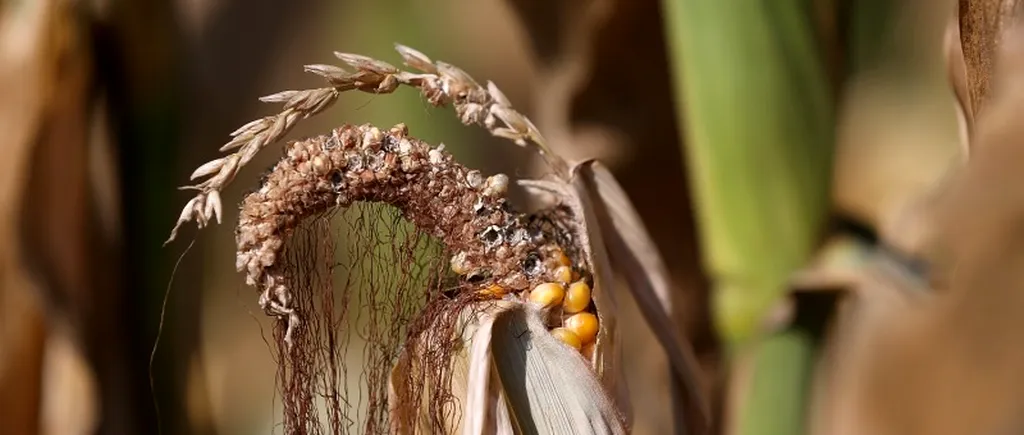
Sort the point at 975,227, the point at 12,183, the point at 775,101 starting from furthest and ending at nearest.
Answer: the point at 12,183
the point at 775,101
the point at 975,227

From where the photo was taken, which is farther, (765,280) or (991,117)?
(765,280)

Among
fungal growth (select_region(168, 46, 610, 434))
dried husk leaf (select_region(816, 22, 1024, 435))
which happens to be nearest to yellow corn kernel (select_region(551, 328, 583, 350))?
fungal growth (select_region(168, 46, 610, 434))

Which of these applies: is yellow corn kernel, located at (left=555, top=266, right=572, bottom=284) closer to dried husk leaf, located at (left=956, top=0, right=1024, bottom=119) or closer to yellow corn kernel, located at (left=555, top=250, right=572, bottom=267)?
yellow corn kernel, located at (left=555, top=250, right=572, bottom=267)

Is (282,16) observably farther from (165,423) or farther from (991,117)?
(991,117)

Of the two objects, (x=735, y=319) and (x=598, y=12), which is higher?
(x=598, y=12)

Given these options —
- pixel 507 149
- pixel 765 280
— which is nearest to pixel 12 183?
pixel 507 149

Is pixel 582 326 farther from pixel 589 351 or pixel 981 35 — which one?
pixel 981 35

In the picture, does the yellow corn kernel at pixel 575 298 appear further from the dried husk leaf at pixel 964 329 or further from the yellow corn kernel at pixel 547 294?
the dried husk leaf at pixel 964 329

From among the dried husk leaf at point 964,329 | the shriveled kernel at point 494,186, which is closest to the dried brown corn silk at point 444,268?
the shriveled kernel at point 494,186
